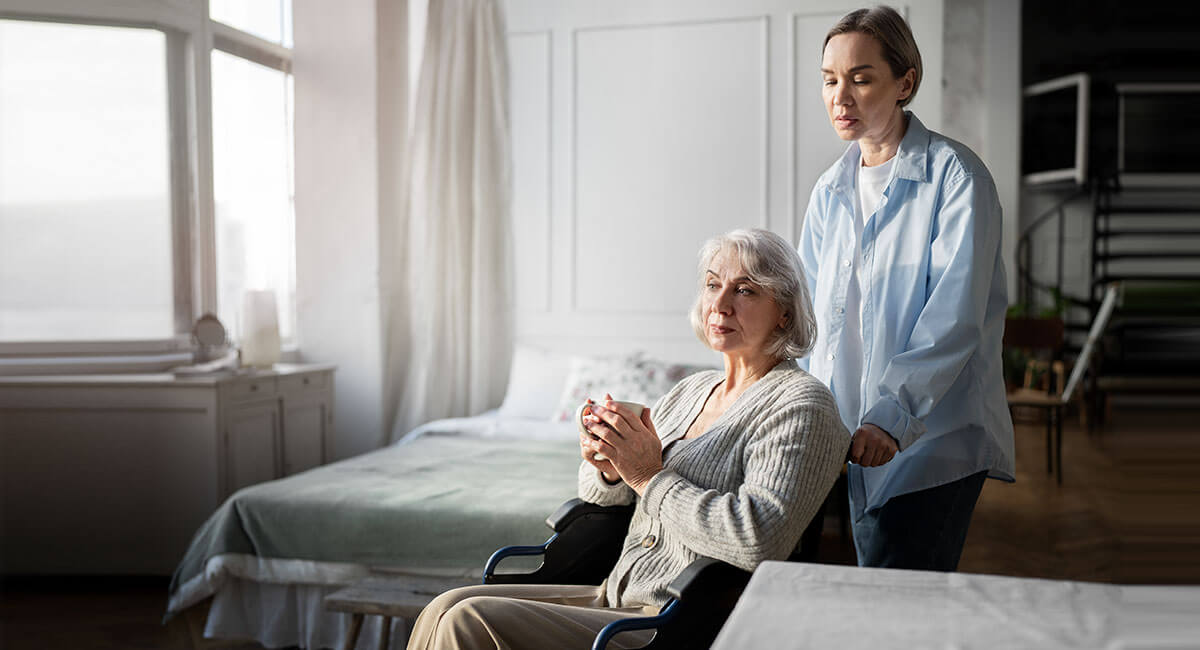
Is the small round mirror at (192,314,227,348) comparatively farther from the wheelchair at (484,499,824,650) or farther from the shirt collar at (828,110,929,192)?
the shirt collar at (828,110,929,192)

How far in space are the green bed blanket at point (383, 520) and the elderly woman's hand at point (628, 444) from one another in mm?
1139

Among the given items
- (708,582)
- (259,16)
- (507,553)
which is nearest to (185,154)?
(259,16)

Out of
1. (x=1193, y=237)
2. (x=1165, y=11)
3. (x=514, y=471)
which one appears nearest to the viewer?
(x=1193, y=237)

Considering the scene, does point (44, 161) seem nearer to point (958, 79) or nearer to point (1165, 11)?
point (1165, 11)

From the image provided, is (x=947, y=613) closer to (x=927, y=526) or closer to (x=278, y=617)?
(x=927, y=526)

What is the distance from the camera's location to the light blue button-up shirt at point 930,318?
5.49ft

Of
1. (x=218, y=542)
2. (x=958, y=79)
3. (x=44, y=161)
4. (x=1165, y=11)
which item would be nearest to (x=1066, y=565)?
(x=218, y=542)

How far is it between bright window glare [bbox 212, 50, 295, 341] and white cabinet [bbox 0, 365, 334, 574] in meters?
0.84

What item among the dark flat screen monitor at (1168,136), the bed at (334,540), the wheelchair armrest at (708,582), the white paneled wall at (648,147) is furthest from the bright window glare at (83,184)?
the dark flat screen monitor at (1168,136)

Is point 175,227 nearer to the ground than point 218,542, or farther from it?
farther from it

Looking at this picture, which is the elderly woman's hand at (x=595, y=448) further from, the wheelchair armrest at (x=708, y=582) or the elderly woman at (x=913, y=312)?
the elderly woman at (x=913, y=312)

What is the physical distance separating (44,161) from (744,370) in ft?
10.4

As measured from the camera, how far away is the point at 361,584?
2.65 meters

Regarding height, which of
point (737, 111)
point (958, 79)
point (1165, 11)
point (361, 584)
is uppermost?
point (958, 79)
